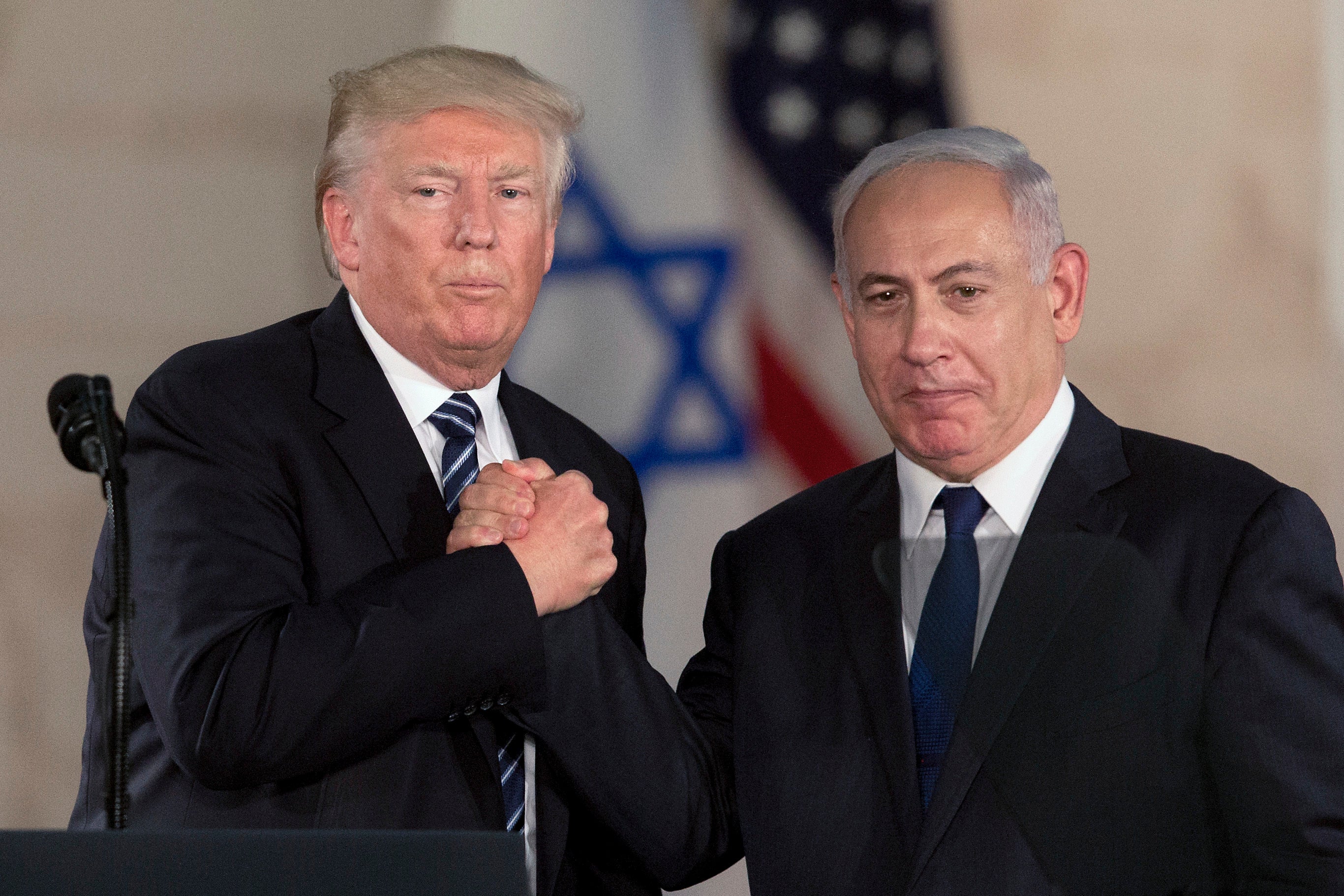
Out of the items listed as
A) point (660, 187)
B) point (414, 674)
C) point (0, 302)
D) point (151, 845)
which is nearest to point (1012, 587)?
point (414, 674)

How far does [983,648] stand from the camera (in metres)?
1.78

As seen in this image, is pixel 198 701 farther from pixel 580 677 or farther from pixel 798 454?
pixel 798 454

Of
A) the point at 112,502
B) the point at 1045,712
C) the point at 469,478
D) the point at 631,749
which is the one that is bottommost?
the point at 631,749

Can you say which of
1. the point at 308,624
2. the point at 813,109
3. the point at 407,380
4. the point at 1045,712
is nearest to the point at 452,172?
the point at 407,380

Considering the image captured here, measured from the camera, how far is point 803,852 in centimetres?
184

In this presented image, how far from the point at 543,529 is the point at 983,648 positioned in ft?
1.90

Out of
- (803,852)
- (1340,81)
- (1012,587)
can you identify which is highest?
(1340,81)

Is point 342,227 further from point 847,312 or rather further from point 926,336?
point 926,336

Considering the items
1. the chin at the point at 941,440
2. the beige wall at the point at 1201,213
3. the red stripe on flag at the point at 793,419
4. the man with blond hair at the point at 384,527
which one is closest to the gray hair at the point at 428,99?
the man with blond hair at the point at 384,527

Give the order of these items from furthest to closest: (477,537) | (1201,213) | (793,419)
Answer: (793,419)
(1201,213)
(477,537)

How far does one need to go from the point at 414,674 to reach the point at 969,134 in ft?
3.40

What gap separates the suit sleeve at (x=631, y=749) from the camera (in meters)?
1.88

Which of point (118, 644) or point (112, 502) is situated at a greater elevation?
point (112, 502)

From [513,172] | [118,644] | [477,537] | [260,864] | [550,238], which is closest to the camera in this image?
[260,864]
